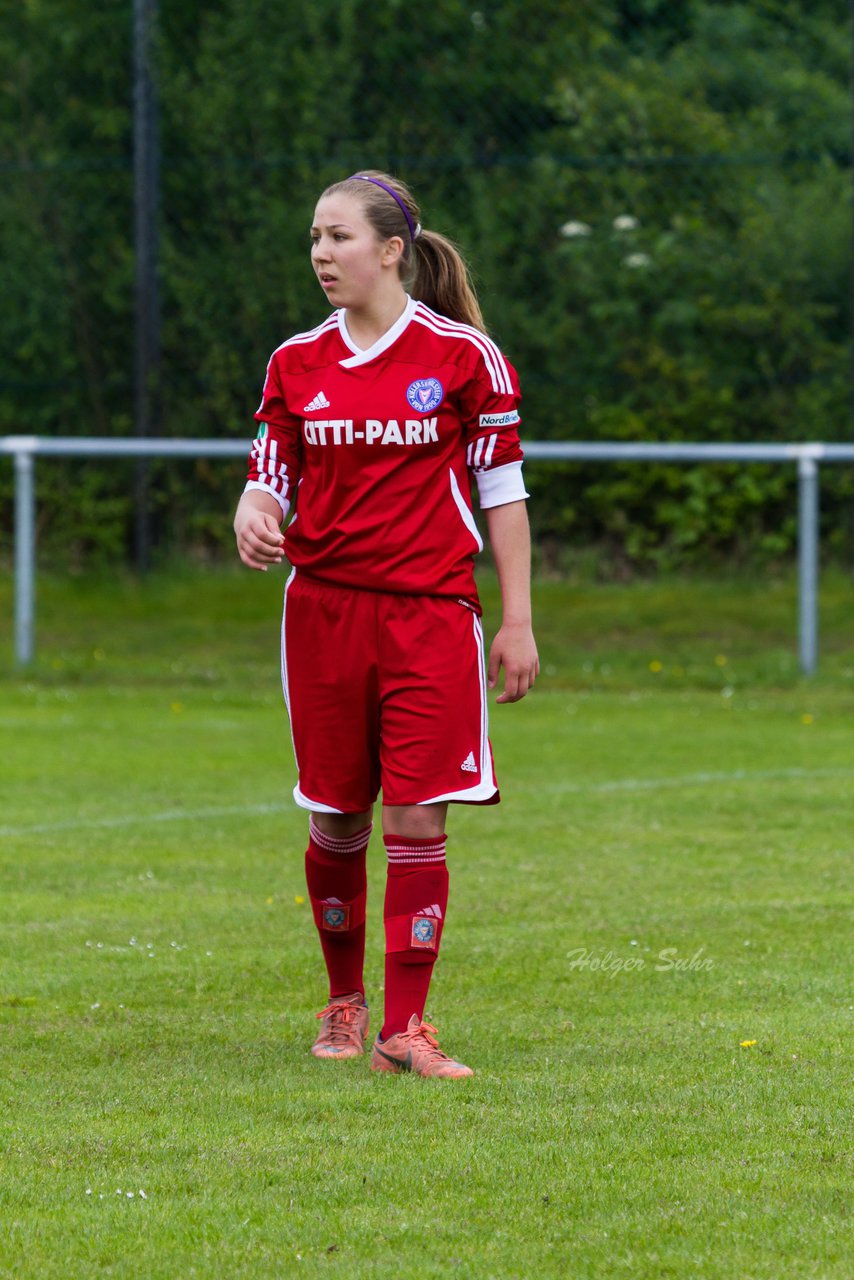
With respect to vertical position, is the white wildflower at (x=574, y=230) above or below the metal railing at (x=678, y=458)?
above

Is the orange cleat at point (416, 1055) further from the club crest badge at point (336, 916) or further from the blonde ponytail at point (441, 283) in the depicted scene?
the blonde ponytail at point (441, 283)

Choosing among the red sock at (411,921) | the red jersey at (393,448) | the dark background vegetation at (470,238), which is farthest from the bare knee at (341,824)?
the dark background vegetation at (470,238)

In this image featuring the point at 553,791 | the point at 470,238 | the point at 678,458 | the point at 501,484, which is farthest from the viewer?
the point at 470,238

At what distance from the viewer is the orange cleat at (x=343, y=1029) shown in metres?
4.25

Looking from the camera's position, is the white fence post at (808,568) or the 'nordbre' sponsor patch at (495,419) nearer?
the 'nordbre' sponsor patch at (495,419)

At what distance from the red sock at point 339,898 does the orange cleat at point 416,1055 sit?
296 millimetres

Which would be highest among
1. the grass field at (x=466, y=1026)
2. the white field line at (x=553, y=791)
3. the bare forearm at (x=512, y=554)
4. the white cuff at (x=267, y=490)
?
the white cuff at (x=267, y=490)

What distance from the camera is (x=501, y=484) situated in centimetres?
428

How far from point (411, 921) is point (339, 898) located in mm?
270

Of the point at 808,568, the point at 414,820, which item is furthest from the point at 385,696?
the point at 808,568

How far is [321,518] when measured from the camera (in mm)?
4215

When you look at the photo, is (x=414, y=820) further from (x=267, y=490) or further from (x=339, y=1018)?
(x=267, y=490)

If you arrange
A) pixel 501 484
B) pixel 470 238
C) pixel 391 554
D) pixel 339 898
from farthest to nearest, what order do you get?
pixel 470 238 < pixel 339 898 < pixel 501 484 < pixel 391 554

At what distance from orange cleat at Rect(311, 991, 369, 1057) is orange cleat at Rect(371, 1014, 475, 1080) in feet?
0.37
